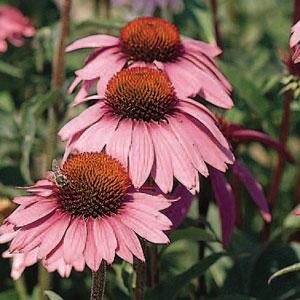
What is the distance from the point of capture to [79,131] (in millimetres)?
1064

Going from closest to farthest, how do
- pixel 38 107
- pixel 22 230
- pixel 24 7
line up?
pixel 22 230 → pixel 38 107 → pixel 24 7

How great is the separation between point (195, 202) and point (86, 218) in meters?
0.65

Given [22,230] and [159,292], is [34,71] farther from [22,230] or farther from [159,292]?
[22,230]

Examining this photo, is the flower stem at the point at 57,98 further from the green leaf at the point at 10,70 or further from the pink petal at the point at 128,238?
the pink petal at the point at 128,238

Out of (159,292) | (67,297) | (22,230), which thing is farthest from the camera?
(67,297)

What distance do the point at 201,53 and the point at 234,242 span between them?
36 cm

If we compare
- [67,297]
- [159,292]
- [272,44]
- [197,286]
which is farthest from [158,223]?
[272,44]

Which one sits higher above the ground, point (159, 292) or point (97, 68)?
point (97, 68)

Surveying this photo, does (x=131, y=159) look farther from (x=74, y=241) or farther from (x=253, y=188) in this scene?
(x=253, y=188)

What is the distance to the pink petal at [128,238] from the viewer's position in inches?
35.2

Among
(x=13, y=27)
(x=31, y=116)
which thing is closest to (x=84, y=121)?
(x=31, y=116)

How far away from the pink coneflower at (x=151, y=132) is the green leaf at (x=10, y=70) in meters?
0.62

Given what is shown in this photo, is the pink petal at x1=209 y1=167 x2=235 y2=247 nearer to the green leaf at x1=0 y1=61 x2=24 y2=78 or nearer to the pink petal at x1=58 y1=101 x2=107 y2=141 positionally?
the pink petal at x1=58 y1=101 x2=107 y2=141

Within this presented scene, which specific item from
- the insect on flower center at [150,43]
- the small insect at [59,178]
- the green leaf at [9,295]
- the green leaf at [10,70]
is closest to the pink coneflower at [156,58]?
the insect on flower center at [150,43]
